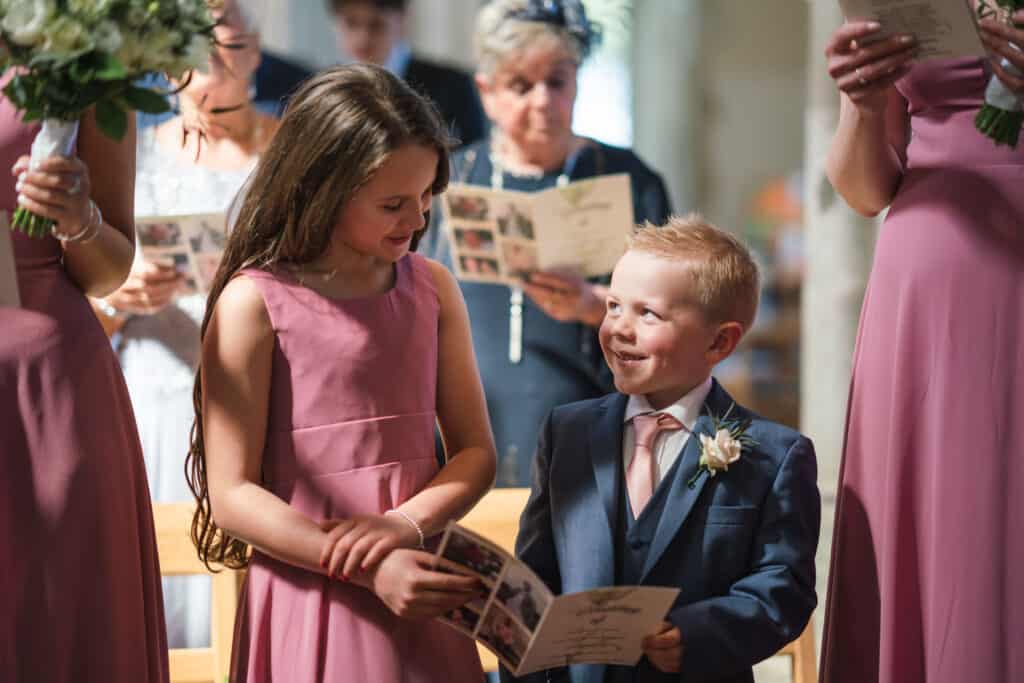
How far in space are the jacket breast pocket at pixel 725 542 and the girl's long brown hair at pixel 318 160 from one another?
0.78 meters

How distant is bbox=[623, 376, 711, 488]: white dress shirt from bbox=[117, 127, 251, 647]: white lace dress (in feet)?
6.76

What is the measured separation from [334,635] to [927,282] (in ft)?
3.89

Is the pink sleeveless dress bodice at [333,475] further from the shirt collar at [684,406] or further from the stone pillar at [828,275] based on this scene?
the stone pillar at [828,275]

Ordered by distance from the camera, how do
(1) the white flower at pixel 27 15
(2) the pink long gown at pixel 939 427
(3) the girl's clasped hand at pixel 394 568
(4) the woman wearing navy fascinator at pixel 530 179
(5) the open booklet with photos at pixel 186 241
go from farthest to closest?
(4) the woman wearing navy fascinator at pixel 530 179 < (5) the open booklet with photos at pixel 186 241 < (2) the pink long gown at pixel 939 427 < (3) the girl's clasped hand at pixel 394 568 < (1) the white flower at pixel 27 15

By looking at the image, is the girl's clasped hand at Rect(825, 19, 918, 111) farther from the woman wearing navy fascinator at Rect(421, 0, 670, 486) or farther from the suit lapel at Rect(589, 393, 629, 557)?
the woman wearing navy fascinator at Rect(421, 0, 670, 486)

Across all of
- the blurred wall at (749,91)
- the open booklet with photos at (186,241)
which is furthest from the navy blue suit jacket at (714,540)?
the blurred wall at (749,91)

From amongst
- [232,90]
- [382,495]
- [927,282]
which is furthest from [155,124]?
[927,282]

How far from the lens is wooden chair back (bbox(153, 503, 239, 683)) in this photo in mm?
3275

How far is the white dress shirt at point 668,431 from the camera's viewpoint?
8.39ft

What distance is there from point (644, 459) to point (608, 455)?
7cm

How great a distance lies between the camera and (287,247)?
8.14ft

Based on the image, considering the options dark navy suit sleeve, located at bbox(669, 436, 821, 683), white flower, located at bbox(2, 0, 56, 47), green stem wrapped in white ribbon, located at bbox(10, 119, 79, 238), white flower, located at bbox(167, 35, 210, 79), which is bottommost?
dark navy suit sleeve, located at bbox(669, 436, 821, 683)

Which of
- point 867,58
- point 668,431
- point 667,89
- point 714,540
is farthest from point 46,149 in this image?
point 667,89

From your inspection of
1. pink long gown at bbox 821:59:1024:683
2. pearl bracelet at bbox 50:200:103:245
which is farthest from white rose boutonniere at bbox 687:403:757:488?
pearl bracelet at bbox 50:200:103:245
